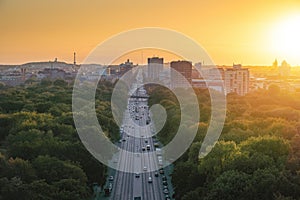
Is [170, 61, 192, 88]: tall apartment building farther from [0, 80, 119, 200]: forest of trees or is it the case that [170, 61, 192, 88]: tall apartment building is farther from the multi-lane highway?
[0, 80, 119, 200]: forest of trees

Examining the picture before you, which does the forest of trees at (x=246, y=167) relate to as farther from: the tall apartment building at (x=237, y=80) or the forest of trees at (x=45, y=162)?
the tall apartment building at (x=237, y=80)

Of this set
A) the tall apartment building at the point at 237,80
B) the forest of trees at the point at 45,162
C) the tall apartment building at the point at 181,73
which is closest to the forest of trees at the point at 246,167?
the forest of trees at the point at 45,162

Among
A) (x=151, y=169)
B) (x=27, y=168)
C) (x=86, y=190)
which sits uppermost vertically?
(x=27, y=168)

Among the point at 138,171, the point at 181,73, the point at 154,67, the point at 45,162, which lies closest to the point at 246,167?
the point at 45,162

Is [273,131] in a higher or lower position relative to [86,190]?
higher

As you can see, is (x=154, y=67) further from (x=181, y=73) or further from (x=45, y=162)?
(x=45, y=162)

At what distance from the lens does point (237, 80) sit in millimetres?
40594

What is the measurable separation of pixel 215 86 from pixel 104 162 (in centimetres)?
3234

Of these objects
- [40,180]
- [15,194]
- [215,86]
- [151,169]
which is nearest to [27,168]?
[40,180]

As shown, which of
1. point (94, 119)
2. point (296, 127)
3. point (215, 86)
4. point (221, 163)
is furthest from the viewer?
point (215, 86)

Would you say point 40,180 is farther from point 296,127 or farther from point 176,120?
point 176,120

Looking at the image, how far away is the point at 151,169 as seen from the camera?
1459cm

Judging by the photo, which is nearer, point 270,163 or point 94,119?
point 270,163

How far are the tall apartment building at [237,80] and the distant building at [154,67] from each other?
17.6m
